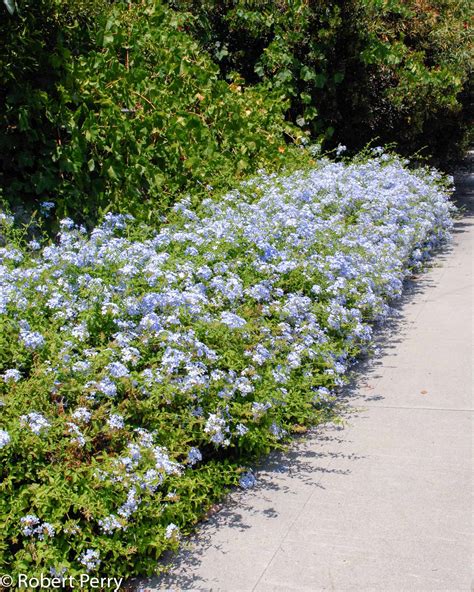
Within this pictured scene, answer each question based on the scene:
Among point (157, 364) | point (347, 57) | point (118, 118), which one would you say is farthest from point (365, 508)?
point (347, 57)

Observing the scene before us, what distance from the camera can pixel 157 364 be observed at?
12.8ft

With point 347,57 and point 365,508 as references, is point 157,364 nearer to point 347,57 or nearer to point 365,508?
point 365,508

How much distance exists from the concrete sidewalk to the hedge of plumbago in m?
0.17

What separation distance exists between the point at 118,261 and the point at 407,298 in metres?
3.76

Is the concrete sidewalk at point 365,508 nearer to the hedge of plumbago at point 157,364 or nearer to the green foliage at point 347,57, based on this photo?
the hedge of plumbago at point 157,364

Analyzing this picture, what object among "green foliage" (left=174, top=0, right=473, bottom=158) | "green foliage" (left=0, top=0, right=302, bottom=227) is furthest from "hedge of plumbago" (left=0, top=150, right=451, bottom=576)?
"green foliage" (left=174, top=0, right=473, bottom=158)

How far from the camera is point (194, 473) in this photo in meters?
3.78

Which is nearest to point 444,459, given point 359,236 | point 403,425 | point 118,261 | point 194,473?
point 403,425

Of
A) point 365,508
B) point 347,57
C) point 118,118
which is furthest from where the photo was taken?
point 347,57

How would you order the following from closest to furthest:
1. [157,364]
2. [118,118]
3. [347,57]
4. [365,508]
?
1. [365,508]
2. [157,364]
3. [118,118]
4. [347,57]

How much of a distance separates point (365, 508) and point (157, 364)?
1210 mm

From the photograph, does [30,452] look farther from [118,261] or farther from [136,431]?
[118,261]

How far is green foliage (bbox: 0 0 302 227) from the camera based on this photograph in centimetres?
612

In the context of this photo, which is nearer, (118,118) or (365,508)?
(365,508)
